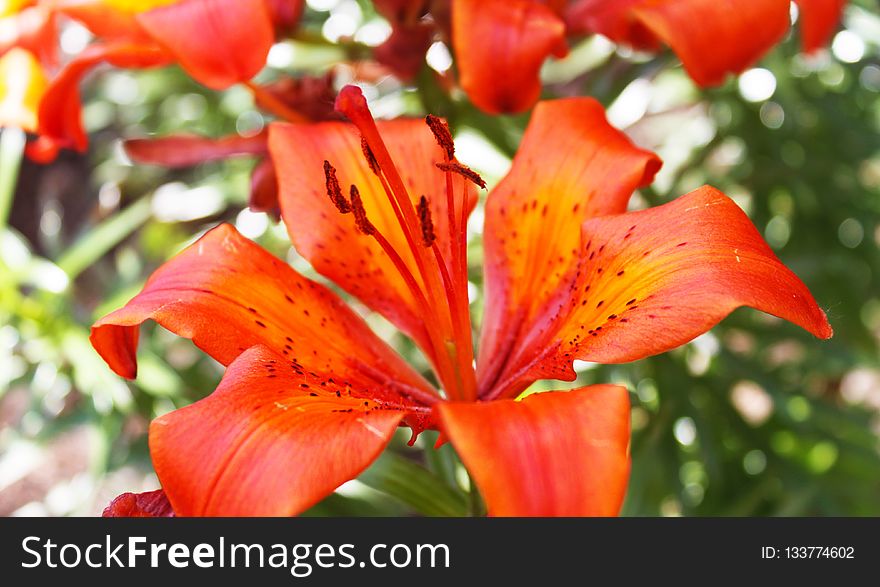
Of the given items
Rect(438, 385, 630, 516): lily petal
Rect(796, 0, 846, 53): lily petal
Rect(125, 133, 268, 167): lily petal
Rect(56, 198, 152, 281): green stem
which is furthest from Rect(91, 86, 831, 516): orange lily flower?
Rect(56, 198, 152, 281): green stem

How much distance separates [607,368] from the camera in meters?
0.99

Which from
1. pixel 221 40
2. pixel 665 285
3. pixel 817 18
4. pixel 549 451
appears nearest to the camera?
pixel 549 451

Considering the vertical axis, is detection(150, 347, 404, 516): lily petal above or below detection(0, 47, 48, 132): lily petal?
below

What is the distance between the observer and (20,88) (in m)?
0.85

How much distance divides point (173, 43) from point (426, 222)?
266 millimetres

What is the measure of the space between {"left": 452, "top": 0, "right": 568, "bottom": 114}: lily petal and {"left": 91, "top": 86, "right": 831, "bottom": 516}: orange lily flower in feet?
0.15

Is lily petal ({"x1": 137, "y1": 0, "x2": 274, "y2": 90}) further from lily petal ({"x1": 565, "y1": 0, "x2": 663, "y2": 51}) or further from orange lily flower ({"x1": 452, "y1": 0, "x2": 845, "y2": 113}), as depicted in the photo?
lily petal ({"x1": 565, "y1": 0, "x2": 663, "y2": 51})

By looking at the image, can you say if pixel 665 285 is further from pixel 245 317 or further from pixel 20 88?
pixel 20 88

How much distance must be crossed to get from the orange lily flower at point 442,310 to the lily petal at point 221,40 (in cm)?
7

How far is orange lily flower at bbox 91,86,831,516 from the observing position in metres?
0.48

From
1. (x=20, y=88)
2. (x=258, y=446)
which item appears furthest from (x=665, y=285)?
(x=20, y=88)

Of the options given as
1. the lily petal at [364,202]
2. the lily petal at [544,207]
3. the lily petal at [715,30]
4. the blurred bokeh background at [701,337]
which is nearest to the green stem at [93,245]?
the blurred bokeh background at [701,337]
